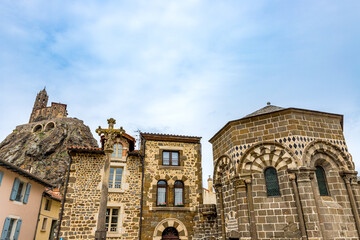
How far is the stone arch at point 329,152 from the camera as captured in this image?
7.90m

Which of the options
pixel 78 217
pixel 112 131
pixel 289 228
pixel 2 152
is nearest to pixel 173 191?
pixel 78 217

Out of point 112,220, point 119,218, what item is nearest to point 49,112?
point 112,220

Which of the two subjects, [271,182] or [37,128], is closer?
[271,182]

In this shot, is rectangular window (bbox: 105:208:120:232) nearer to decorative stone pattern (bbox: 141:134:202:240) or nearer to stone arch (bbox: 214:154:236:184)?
decorative stone pattern (bbox: 141:134:202:240)

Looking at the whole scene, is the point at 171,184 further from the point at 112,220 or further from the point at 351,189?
the point at 351,189

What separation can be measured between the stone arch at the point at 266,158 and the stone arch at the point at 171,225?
6843mm

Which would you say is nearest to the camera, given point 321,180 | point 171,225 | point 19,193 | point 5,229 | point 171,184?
point 321,180

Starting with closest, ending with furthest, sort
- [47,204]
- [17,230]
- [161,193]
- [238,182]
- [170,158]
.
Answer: [238,182]
[17,230]
[161,193]
[170,158]
[47,204]

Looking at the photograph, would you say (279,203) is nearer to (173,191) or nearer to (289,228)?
(289,228)

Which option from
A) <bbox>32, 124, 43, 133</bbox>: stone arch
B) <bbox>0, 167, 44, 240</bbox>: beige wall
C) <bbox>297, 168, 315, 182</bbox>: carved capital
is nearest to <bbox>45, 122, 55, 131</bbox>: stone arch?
<bbox>32, 124, 43, 133</bbox>: stone arch

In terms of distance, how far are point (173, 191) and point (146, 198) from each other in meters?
1.71

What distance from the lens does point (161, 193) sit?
14.1m

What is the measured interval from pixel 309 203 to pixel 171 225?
847 centimetres

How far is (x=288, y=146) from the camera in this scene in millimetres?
7910
